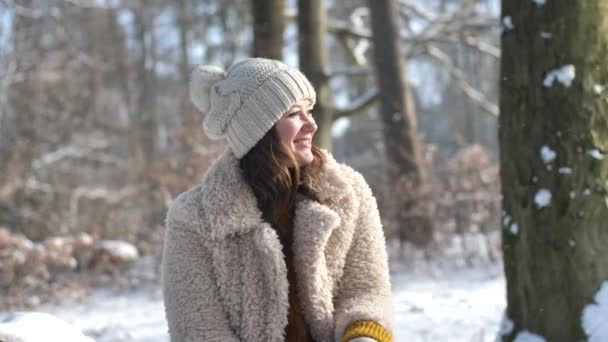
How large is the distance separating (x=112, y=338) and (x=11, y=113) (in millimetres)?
8114

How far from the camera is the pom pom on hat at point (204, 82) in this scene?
227 centimetres

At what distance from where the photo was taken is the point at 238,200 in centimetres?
212

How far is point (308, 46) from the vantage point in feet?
23.5

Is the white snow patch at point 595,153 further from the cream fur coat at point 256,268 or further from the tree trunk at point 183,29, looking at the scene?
the tree trunk at point 183,29

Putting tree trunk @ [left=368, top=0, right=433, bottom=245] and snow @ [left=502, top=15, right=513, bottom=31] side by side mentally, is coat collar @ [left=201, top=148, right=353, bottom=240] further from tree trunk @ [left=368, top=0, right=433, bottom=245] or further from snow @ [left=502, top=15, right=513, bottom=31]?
tree trunk @ [left=368, top=0, right=433, bottom=245]

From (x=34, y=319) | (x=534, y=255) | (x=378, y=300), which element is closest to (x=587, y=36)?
(x=534, y=255)

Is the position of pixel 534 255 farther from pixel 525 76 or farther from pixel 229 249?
pixel 229 249

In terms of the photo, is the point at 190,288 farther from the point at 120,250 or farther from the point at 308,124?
the point at 120,250

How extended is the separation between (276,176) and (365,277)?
Result: 1.41ft

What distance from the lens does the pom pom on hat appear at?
7.44ft

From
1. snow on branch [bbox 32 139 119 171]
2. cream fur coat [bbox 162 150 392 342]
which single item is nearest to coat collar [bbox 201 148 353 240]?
cream fur coat [bbox 162 150 392 342]

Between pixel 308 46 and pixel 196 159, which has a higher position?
pixel 308 46

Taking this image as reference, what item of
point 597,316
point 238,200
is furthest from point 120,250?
point 238,200

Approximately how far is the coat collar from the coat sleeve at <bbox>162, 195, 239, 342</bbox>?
66mm
